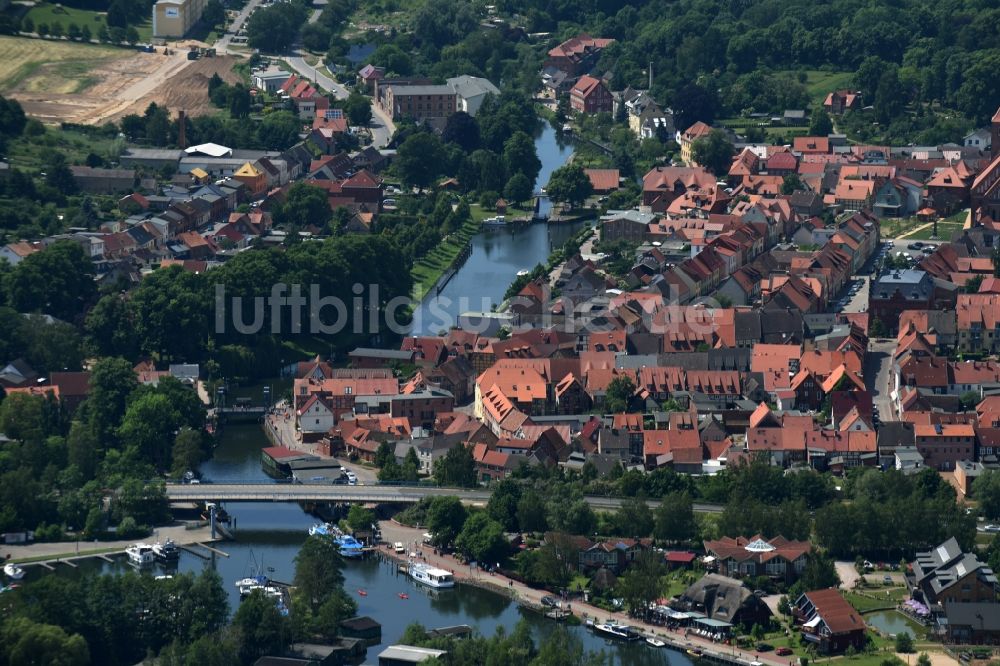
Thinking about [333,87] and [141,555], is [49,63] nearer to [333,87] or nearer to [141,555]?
A: [333,87]

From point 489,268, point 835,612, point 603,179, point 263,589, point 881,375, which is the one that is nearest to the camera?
point 835,612

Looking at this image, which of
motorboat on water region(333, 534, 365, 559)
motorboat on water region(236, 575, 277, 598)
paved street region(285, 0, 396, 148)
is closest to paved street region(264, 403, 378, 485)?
motorboat on water region(333, 534, 365, 559)

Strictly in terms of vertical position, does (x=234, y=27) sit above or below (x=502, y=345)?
above

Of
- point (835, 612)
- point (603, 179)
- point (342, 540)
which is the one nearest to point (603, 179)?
point (603, 179)

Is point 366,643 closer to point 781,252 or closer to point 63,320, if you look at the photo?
→ point 63,320

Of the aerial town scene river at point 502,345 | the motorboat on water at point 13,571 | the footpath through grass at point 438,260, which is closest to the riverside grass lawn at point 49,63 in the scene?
the aerial town scene river at point 502,345

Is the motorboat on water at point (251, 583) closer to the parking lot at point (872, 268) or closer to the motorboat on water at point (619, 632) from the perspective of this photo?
the motorboat on water at point (619, 632)
